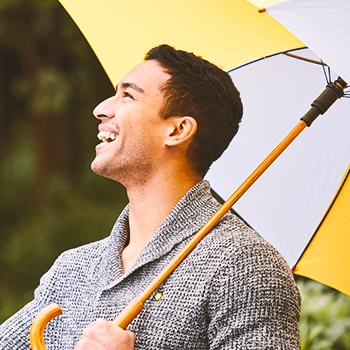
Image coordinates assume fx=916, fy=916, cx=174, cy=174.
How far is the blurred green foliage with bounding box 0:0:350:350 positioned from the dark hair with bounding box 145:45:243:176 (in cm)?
470

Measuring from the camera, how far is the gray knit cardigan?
220cm

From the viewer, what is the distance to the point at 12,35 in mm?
8141

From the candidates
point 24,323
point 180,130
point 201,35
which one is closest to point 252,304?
point 180,130

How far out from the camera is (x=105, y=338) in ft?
7.12

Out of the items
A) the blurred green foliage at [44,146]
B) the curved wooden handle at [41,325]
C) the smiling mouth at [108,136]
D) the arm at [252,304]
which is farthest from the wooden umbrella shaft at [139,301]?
the blurred green foliage at [44,146]

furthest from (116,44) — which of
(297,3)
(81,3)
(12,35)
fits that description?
(12,35)

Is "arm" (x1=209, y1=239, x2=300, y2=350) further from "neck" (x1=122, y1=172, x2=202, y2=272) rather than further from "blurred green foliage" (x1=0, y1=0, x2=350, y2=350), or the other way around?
"blurred green foliage" (x1=0, y1=0, x2=350, y2=350)

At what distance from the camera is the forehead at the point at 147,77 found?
104 inches

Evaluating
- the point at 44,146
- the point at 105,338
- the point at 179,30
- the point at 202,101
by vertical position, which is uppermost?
the point at 44,146

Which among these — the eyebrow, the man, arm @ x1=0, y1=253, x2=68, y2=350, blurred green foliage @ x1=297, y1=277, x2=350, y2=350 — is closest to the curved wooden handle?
the man

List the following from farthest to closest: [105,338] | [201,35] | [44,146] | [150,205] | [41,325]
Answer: [44,146]
[201,35]
[150,205]
[41,325]
[105,338]

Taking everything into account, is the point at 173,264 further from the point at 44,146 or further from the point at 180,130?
the point at 44,146

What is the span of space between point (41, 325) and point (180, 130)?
0.69 meters

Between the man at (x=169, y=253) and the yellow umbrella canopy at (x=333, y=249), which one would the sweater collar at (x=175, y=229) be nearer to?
the man at (x=169, y=253)
